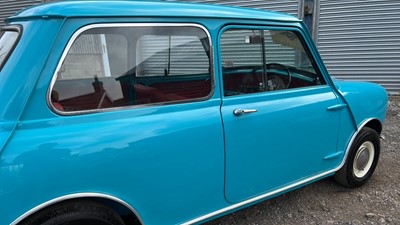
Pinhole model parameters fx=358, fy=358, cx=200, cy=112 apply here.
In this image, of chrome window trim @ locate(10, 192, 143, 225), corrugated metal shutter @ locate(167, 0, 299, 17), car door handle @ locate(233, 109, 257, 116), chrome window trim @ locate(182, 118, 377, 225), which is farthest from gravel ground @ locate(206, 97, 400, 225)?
corrugated metal shutter @ locate(167, 0, 299, 17)

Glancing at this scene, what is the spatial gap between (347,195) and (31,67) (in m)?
2.99

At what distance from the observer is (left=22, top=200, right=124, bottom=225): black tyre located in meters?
1.69

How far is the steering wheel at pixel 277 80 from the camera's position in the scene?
2716 mm

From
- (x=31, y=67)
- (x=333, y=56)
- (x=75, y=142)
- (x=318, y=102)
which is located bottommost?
(x=333, y=56)

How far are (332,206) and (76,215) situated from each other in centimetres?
235

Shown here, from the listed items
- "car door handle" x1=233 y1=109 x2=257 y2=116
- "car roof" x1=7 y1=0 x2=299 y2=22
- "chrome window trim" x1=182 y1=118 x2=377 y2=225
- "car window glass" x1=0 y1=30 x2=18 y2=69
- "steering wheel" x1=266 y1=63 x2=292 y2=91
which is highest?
"car roof" x1=7 y1=0 x2=299 y2=22

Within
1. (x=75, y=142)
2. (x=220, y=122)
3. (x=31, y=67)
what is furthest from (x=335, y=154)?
(x=31, y=67)

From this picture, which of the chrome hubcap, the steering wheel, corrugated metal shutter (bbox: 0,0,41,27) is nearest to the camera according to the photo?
the steering wheel

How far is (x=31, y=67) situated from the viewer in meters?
1.69

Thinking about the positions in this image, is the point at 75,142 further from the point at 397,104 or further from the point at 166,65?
the point at 397,104

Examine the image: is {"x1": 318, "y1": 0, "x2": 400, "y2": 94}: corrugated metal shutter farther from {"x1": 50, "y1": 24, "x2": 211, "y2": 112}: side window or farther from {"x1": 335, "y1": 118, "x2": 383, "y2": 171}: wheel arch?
{"x1": 50, "y1": 24, "x2": 211, "y2": 112}: side window

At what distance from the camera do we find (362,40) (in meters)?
7.87

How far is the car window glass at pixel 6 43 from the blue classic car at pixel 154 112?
1cm

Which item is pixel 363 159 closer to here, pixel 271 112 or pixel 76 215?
pixel 271 112
